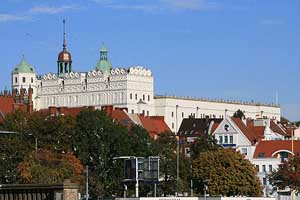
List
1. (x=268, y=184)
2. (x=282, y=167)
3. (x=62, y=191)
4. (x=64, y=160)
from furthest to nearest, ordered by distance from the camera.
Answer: (x=268, y=184) < (x=282, y=167) < (x=64, y=160) < (x=62, y=191)

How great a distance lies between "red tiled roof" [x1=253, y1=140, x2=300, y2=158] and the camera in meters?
141

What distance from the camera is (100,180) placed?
103375 millimetres

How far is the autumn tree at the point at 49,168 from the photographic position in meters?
94.6

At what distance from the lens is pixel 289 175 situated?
388 ft

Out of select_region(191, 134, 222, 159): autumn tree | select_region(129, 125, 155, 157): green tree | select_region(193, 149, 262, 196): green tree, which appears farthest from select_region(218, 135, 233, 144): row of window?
select_region(129, 125, 155, 157): green tree

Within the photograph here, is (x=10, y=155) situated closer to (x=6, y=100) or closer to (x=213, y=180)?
(x=213, y=180)

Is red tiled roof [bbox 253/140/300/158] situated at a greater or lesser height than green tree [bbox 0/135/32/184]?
greater

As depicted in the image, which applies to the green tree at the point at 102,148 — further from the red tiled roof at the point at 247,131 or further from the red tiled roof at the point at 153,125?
the red tiled roof at the point at 153,125

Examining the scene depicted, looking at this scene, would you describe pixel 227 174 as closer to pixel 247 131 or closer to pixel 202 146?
pixel 202 146

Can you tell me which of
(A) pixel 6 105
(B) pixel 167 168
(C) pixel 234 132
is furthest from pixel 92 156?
(A) pixel 6 105

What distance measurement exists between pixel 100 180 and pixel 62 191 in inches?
2435

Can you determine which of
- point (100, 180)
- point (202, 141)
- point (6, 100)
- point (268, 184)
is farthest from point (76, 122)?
point (6, 100)

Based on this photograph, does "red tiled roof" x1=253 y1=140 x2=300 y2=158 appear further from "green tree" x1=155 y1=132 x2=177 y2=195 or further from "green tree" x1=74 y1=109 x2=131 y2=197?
"green tree" x1=74 y1=109 x2=131 y2=197

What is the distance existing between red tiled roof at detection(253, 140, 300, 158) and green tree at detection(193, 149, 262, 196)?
1137 inches
